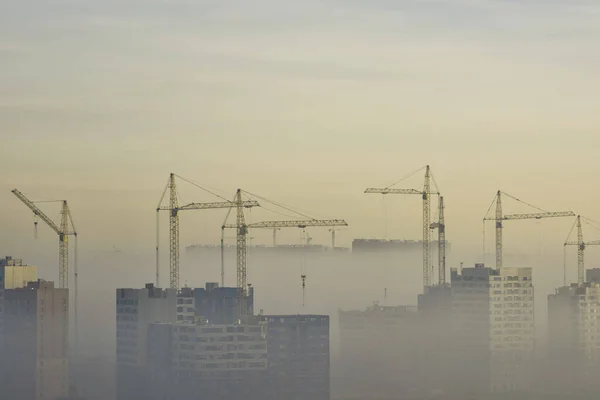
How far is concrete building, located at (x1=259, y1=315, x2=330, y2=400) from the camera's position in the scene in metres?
136

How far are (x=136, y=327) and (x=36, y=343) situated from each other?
8.09 metres

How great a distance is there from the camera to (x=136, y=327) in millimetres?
143750

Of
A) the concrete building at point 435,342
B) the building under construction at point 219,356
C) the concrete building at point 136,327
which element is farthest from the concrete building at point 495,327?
the concrete building at point 136,327

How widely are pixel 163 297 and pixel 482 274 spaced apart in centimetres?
3989

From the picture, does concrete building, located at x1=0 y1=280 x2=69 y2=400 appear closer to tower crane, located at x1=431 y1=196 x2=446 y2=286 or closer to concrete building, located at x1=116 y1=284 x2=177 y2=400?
concrete building, located at x1=116 y1=284 x2=177 y2=400

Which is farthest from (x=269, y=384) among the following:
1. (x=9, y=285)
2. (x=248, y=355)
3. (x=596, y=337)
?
(x=596, y=337)

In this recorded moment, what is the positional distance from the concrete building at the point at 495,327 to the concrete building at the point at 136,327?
3643 cm

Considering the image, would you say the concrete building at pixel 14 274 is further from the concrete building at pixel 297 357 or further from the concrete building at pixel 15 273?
the concrete building at pixel 297 357

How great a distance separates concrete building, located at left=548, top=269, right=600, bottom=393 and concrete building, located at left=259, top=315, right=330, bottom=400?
133 ft

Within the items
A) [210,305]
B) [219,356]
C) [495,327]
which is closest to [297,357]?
[219,356]

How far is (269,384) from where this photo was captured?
135250mm

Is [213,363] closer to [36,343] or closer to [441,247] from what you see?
[36,343]

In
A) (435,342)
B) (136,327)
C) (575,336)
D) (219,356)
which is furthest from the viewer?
(575,336)

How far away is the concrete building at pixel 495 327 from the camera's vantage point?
171m
